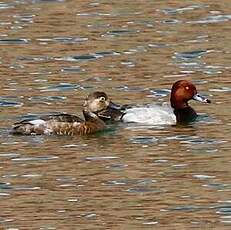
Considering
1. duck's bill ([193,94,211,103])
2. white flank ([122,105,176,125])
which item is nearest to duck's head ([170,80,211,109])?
duck's bill ([193,94,211,103])

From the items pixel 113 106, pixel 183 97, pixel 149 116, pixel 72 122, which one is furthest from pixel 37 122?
pixel 183 97

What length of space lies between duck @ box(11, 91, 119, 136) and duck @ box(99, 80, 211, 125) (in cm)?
25

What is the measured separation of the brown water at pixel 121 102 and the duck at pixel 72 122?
0.12m

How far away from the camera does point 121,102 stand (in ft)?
55.1

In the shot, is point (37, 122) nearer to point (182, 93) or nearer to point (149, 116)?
point (149, 116)

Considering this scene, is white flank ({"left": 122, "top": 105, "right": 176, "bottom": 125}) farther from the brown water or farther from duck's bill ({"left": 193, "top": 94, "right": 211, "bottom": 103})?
duck's bill ({"left": 193, "top": 94, "right": 211, "bottom": 103})

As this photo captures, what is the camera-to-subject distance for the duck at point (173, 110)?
52.2 feet

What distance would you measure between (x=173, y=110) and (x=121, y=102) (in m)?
0.71

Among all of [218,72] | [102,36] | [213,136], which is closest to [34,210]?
[213,136]

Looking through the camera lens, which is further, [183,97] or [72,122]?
[183,97]

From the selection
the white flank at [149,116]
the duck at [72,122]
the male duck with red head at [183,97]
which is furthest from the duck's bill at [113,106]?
the male duck with red head at [183,97]

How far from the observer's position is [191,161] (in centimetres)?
1356

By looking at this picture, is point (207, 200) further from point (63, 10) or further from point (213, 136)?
point (63, 10)

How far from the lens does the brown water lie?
463 inches
